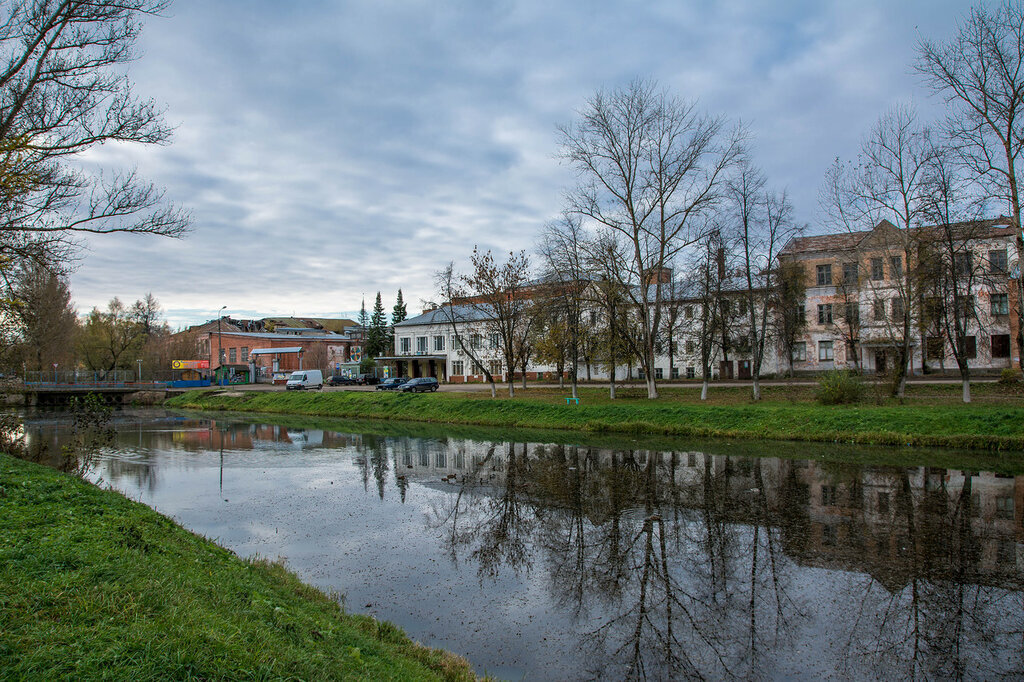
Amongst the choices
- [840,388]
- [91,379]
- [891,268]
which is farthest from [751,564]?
[91,379]

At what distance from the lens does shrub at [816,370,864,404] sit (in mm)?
25922

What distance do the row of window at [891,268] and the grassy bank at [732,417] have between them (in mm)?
6337

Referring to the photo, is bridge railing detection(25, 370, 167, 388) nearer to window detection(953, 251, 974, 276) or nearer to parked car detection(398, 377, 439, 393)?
parked car detection(398, 377, 439, 393)

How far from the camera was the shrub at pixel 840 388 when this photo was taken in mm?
25922

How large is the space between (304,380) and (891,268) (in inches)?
1975

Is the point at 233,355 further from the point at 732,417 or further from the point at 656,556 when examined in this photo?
the point at 656,556

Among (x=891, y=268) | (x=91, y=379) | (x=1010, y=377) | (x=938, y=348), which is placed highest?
(x=891, y=268)

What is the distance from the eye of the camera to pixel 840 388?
2605 cm

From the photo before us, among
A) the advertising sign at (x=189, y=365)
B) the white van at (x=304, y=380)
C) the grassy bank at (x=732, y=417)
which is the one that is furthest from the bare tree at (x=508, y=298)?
the advertising sign at (x=189, y=365)

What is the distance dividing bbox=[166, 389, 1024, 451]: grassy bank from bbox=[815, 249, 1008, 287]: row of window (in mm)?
6337

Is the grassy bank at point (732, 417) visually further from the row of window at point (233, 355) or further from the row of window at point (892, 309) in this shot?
the row of window at point (233, 355)

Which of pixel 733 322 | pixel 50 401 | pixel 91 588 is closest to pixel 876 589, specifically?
pixel 91 588

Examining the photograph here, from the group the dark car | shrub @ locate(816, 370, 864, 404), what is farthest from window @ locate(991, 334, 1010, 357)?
the dark car

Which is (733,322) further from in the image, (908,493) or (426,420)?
(908,493)
